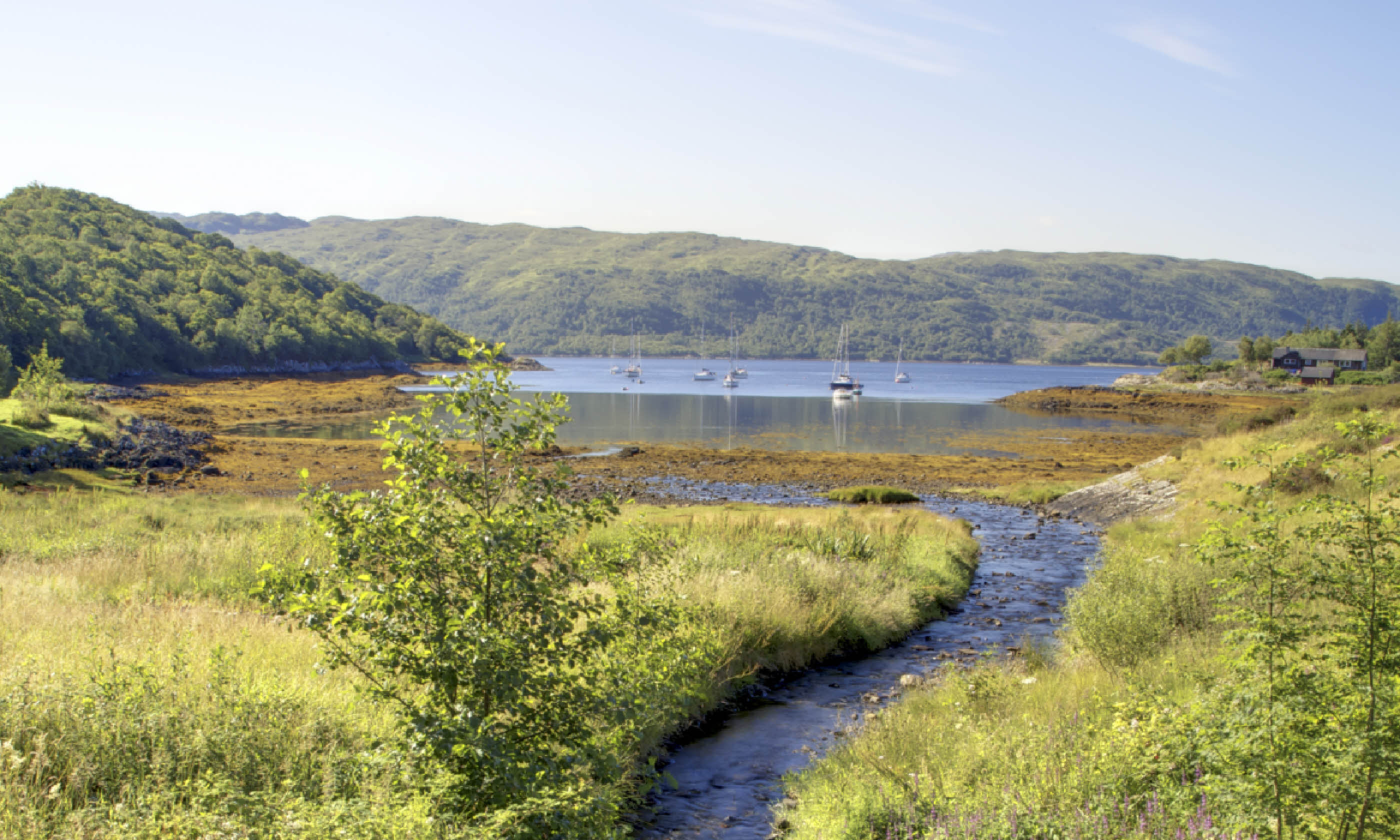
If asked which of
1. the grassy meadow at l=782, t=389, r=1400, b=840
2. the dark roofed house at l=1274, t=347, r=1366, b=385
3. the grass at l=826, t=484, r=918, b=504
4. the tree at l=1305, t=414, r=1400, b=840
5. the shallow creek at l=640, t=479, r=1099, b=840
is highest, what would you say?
the dark roofed house at l=1274, t=347, r=1366, b=385

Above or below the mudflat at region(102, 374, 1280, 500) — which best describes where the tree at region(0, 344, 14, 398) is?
above

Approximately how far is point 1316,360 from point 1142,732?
533 feet

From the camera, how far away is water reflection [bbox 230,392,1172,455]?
215 ft

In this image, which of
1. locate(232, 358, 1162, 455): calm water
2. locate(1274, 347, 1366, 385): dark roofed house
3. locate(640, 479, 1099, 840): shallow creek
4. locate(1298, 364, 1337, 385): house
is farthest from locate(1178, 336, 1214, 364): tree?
locate(640, 479, 1099, 840): shallow creek

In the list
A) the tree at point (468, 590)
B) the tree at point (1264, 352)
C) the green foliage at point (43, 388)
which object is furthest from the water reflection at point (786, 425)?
the tree at point (1264, 352)

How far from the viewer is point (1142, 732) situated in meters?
6.76

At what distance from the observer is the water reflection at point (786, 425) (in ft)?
215

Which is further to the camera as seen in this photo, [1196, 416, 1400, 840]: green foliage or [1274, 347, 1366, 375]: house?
[1274, 347, 1366, 375]: house

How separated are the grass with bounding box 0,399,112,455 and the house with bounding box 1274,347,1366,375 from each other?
6114 inches

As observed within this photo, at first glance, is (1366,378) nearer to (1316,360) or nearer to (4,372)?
(1316,360)

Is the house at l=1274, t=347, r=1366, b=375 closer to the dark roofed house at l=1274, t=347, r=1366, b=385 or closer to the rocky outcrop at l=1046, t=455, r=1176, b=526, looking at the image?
the dark roofed house at l=1274, t=347, r=1366, b=385

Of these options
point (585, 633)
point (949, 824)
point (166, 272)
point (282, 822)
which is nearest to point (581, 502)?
point (585, 633)

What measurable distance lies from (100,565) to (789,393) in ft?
441

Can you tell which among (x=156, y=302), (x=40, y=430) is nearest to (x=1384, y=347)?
(x=40, y=430)
